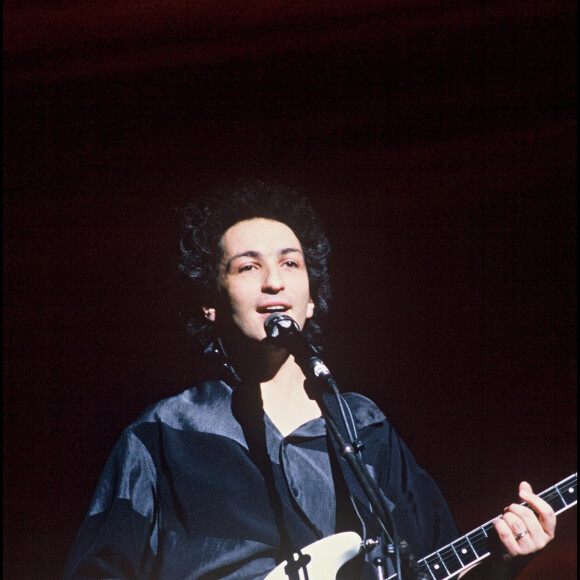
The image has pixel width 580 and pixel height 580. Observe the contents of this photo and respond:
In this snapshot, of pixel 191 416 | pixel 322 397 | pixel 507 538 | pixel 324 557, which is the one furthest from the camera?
pixel 191 416

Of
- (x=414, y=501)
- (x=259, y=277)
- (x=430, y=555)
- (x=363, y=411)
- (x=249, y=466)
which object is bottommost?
(x=430, y=555)

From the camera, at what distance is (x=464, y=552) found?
1854 mm

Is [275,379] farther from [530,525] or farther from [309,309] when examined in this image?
[530,525]

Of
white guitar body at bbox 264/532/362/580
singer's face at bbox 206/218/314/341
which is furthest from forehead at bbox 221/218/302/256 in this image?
white guitar body at bbox 264/532/362/580

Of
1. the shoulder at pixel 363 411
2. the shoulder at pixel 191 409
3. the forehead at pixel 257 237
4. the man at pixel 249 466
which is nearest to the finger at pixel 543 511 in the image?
the man at pixel 249 466

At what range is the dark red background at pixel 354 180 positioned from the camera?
7.52 feet

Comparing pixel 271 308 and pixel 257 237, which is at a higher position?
pixel 257 237

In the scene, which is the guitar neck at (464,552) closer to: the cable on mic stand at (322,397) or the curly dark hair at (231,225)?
the cable on mic stand at (322,397)

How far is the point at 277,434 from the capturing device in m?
1.97

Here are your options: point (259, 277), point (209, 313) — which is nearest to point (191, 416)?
point (209, 313)

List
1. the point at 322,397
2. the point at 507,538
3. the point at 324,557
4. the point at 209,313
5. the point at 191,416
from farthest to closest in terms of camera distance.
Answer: the point at 209,313, the point at 191,416, the point at 507,538, the point at 324,557, the point at 322,397

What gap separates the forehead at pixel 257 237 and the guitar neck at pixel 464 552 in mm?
1008

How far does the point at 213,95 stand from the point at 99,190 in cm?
56

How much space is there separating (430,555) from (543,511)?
0.34m
